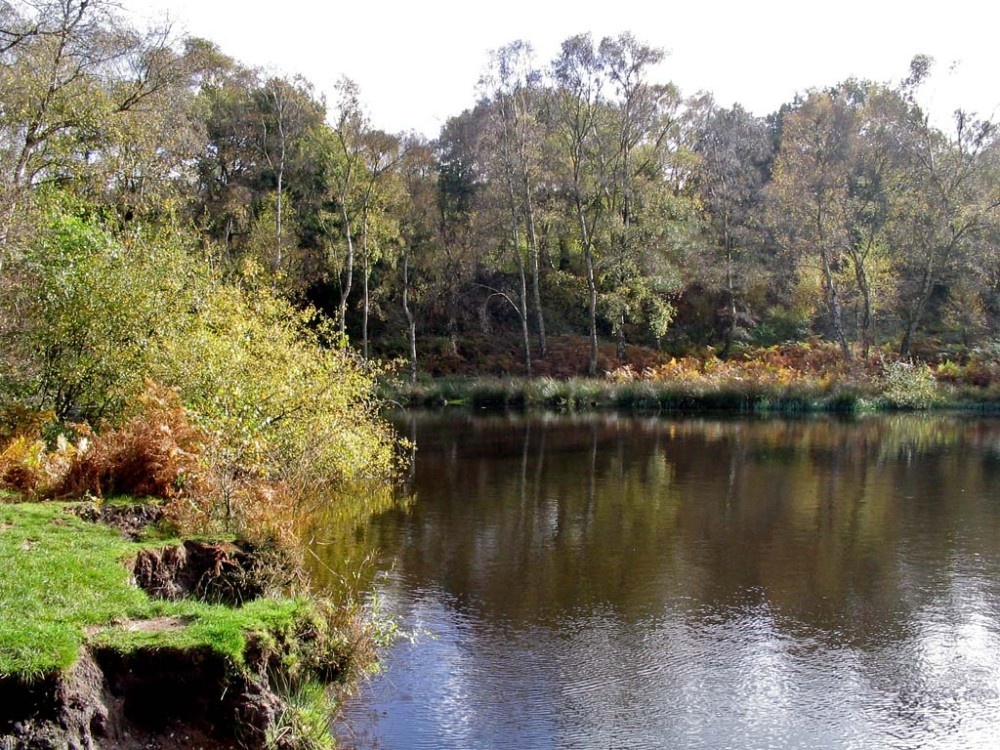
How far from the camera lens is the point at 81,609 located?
744cm

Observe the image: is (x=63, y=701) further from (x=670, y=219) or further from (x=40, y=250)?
(x=670, y=219)

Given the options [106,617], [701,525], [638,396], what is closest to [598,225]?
[638,396]

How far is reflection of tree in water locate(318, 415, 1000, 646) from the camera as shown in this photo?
12102 mm

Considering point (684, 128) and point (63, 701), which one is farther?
point (684, 128)

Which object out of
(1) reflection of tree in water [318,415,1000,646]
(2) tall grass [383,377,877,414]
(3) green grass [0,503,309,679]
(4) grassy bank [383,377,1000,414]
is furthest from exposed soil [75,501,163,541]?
(2) tall grass [383,377,877,414]

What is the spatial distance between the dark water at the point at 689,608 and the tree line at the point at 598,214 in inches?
A: 878

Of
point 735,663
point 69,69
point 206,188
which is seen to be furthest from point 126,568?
point 206,188

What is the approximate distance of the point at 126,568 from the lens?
8930 mm

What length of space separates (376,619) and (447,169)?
139 ft

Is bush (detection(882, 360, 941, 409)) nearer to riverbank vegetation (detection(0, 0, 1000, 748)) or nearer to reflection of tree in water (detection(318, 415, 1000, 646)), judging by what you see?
riverbank vegetation (detection(0, 0, 1000, 748))

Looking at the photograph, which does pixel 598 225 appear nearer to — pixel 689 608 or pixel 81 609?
pixel 689 608

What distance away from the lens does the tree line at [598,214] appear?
42.2 metres

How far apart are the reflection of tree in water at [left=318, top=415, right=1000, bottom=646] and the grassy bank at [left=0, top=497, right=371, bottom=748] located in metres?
3.70

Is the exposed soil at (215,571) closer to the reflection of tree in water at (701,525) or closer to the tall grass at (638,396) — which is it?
the reflection of tree in water at (701,525)
